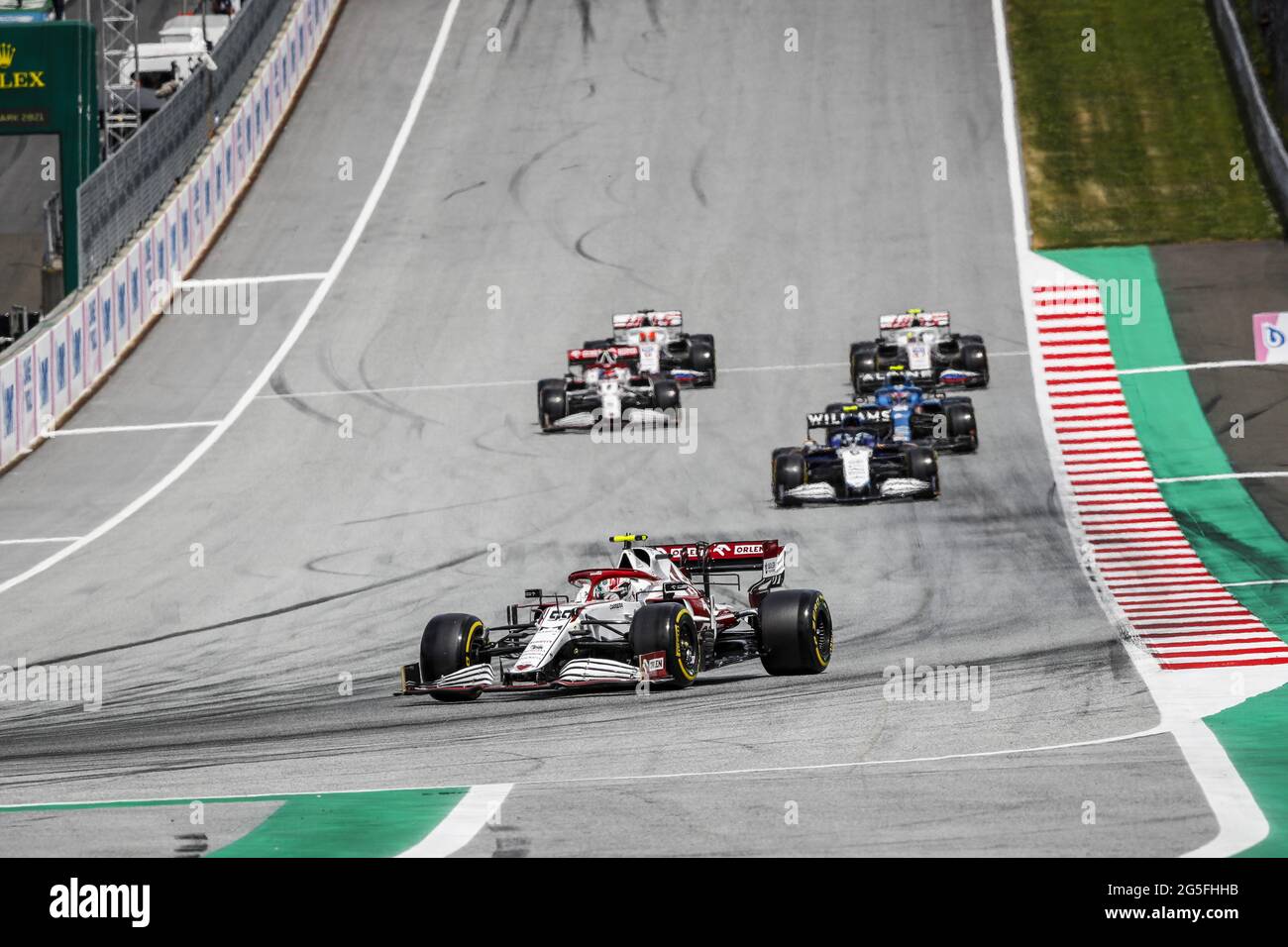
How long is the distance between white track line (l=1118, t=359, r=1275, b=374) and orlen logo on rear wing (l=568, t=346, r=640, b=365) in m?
7.66

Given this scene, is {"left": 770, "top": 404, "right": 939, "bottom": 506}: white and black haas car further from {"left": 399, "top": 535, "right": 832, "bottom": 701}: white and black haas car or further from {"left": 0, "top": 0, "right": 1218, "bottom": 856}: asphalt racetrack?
{"left": 399, "top": 535, "right": 832, "bottom": 701}: white and black haas car

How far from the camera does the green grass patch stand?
1511 inches

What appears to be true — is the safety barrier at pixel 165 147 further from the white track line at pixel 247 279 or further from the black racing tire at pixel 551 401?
the black racing tire at pixel 551 401

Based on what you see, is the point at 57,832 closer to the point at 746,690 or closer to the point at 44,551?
the point at 746,690

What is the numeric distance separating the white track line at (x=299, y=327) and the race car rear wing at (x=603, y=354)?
5.56 metres

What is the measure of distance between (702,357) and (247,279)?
11.5m

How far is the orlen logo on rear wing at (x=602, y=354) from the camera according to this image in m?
30.1

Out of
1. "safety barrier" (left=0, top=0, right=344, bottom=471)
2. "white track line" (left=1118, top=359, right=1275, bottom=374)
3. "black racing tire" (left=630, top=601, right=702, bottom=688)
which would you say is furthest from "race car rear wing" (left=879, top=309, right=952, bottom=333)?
"black racing tire" (left=630, top=601, right=702, bottom=688)

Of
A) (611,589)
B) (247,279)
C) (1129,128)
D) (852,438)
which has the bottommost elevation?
(611,589)

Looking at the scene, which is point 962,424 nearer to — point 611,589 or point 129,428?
point 611,589

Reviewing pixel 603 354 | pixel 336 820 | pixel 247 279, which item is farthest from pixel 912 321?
pixel 336 820

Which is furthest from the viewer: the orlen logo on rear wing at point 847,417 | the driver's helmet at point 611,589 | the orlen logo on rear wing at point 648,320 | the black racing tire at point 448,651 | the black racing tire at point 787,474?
the orlen logo on rear wing at point 648,320

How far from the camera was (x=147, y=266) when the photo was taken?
119 feet

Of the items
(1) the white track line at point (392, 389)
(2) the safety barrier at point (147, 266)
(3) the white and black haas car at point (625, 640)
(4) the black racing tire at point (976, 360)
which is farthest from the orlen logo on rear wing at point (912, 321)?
(3) the white and black haas car at point (625, 640)
